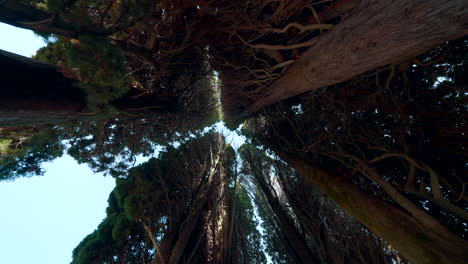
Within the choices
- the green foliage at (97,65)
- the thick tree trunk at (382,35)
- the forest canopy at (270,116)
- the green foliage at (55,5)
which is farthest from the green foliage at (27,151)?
the thick tree trunk at (382,35)

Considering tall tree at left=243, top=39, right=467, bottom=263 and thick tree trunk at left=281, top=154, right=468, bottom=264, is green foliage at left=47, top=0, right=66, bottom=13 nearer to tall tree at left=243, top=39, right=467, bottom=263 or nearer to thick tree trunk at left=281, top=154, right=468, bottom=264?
tall tree at left=243, top=39, right=467, bottom=263

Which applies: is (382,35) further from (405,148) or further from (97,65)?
(97,65)

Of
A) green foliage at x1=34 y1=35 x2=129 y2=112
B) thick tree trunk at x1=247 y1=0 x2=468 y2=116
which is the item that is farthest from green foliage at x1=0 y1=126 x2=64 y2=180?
thick tree trunk at x1=247 y1=0 x2=468 y2=116

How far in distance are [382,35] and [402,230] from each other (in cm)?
212

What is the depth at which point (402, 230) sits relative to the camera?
211 cm

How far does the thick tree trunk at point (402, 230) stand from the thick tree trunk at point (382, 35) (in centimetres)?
180

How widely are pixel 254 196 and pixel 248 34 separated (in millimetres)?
4679

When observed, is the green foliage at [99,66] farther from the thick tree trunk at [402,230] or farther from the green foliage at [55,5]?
the thick tree trunk at [402,230]

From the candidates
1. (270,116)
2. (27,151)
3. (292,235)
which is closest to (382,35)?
(270,116)

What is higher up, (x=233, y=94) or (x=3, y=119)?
(x=233, y=94)

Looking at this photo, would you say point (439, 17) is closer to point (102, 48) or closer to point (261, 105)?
point (102, 48)

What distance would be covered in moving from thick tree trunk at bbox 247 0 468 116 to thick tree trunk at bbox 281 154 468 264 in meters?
1.80

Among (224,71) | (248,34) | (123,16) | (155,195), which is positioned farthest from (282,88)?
(155,195)

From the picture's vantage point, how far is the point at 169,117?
429cm
